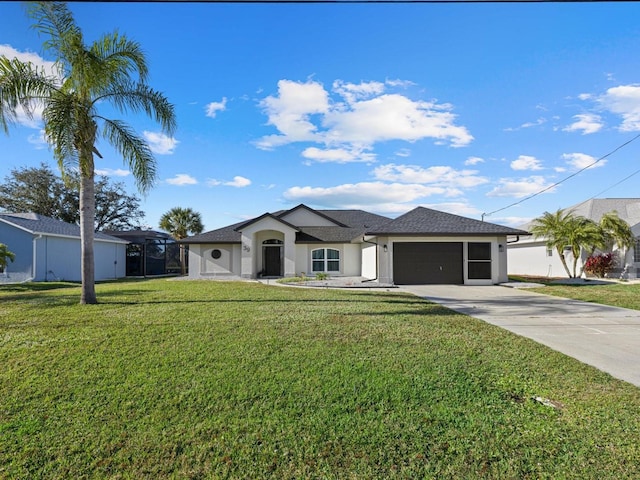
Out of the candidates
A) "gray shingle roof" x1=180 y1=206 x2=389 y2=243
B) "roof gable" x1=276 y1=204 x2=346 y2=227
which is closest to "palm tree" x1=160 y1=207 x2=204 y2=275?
"gray shingle roof" x1=180 y1=206 x2=389 y2=243

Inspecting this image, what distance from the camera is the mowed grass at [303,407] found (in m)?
2.83

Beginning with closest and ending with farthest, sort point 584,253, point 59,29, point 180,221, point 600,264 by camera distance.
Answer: point 59,29
point 600,264
point 584,253
point 180,221

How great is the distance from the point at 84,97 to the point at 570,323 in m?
13.2

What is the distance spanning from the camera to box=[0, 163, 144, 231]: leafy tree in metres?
33.5

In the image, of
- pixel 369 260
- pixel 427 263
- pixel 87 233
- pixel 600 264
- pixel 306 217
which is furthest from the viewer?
pixel 306 217

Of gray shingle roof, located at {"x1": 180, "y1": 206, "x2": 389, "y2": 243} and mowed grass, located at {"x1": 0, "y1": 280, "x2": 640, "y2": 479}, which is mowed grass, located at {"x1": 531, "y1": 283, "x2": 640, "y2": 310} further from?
gray shingle roof, located at {"x1": 180, "y1": 206, "x2": 389, "y2": 243}

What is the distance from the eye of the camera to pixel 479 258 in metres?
17.1

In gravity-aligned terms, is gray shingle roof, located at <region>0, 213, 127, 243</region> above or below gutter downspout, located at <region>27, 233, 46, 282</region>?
above

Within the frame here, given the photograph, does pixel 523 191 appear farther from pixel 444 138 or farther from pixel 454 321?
pixel 454 321

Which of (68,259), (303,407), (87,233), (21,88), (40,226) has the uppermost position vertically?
(21,88)

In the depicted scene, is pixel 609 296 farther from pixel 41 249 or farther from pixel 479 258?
pixel 41 249

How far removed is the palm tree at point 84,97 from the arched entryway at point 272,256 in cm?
1243

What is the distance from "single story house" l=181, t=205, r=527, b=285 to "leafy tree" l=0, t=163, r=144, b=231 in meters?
21.1

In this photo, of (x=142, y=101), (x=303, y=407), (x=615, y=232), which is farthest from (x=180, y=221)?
(x=615, y=232)
